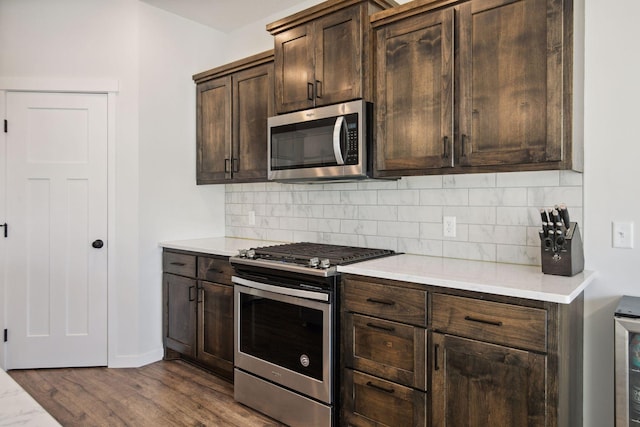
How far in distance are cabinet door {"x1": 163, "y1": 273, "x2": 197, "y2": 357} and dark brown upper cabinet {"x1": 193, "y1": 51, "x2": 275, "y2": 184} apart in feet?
2.97

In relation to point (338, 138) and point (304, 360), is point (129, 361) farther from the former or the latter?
point (338, 138)

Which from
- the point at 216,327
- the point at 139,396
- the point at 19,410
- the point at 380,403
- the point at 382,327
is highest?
the point at 19,410

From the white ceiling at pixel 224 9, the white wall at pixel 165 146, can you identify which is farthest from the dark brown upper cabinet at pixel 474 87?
the white wall at pixel 165 146

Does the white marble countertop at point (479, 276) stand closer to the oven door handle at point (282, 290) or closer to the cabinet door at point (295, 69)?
the oven door handle at point (282, 290)

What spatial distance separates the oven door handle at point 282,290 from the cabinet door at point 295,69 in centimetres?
117

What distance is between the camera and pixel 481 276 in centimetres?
201

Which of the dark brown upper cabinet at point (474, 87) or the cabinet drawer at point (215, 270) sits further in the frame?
the cabinet drawer at point (215, 270)

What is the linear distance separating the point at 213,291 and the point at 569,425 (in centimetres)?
229

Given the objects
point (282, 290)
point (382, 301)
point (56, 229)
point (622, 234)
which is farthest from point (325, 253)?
point (56, 229)

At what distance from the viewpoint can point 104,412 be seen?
2666 millimetres

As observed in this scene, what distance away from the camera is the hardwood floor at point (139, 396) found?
258 centimetres

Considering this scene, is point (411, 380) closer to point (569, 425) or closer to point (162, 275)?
point (569, 425)

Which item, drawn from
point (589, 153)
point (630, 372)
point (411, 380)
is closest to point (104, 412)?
point (411, 380)

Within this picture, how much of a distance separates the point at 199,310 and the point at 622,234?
8.97ft
